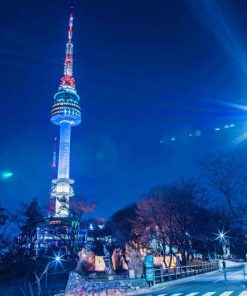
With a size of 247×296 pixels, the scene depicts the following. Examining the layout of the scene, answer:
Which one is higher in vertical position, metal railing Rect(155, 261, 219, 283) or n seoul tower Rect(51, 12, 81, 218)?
n seoul tower Rect(51, 12, 81, 218)

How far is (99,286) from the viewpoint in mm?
20688

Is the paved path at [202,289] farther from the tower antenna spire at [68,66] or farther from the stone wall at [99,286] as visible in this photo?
the tower antenna spire at [68,66]

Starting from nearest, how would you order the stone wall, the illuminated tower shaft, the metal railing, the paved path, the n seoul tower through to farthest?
the paved path, the stone wall, the metal railing, the illuminated tower shaft, the n seoul tower

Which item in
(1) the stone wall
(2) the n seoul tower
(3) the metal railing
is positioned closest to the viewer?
(1) the stone wall

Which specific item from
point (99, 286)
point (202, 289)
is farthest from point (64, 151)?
point (202, 289)

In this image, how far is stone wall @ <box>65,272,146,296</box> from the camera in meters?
19.4

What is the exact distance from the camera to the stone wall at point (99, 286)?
1943 cm

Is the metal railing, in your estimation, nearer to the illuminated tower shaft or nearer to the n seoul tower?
the illuminated tower shaft

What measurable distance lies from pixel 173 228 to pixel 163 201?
3.19m

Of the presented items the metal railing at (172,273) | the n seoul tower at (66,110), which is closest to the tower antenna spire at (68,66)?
the n seoul tower at (66,110)

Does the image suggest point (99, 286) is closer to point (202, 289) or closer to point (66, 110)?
point (202, 289)

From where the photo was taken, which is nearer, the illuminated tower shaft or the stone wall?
the stone wall

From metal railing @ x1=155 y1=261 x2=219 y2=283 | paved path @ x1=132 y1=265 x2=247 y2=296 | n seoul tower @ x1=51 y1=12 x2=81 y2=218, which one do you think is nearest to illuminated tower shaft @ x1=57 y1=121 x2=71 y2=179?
n seoul tower @ x1=51 y1=12 x2=81 y2=218

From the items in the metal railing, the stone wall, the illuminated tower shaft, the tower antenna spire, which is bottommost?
the stone wall
